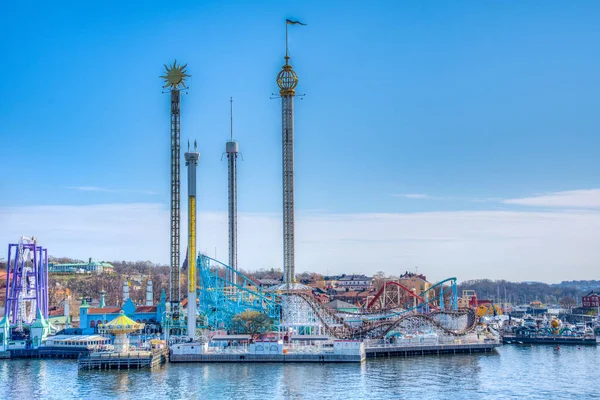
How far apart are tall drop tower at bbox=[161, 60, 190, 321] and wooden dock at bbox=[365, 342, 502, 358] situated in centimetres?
2294

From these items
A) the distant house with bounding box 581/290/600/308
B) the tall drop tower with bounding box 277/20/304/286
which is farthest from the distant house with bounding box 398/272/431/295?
the tall drop tower with bounding box 277/20/304/286

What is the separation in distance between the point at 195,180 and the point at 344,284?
3489 inches

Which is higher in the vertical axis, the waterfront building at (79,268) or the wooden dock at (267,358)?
the waterfront building at (79,268)

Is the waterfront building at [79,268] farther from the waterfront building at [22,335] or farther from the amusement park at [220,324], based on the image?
the waterfront building at [22,335]

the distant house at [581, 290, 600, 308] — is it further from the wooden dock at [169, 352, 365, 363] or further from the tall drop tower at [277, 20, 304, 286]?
the wooden dock at [169, 352, 365, 363]

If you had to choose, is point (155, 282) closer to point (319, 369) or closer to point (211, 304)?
point (211, 304)

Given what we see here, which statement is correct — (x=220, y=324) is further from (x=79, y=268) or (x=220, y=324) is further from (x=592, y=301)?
(x=79, y=268)

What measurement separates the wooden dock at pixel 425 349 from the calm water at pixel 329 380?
253 cm

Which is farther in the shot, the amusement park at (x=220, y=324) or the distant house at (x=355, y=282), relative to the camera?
the distant house at (x=355, y=282)

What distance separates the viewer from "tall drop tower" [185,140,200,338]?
68688mm

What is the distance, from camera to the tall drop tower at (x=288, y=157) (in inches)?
3082

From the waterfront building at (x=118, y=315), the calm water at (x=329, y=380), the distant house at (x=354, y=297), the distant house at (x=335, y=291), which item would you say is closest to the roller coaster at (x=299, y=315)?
the waterfront building at (x=118, y=315)

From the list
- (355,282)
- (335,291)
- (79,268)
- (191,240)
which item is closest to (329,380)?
(191,240)

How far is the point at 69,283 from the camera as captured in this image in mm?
156250
